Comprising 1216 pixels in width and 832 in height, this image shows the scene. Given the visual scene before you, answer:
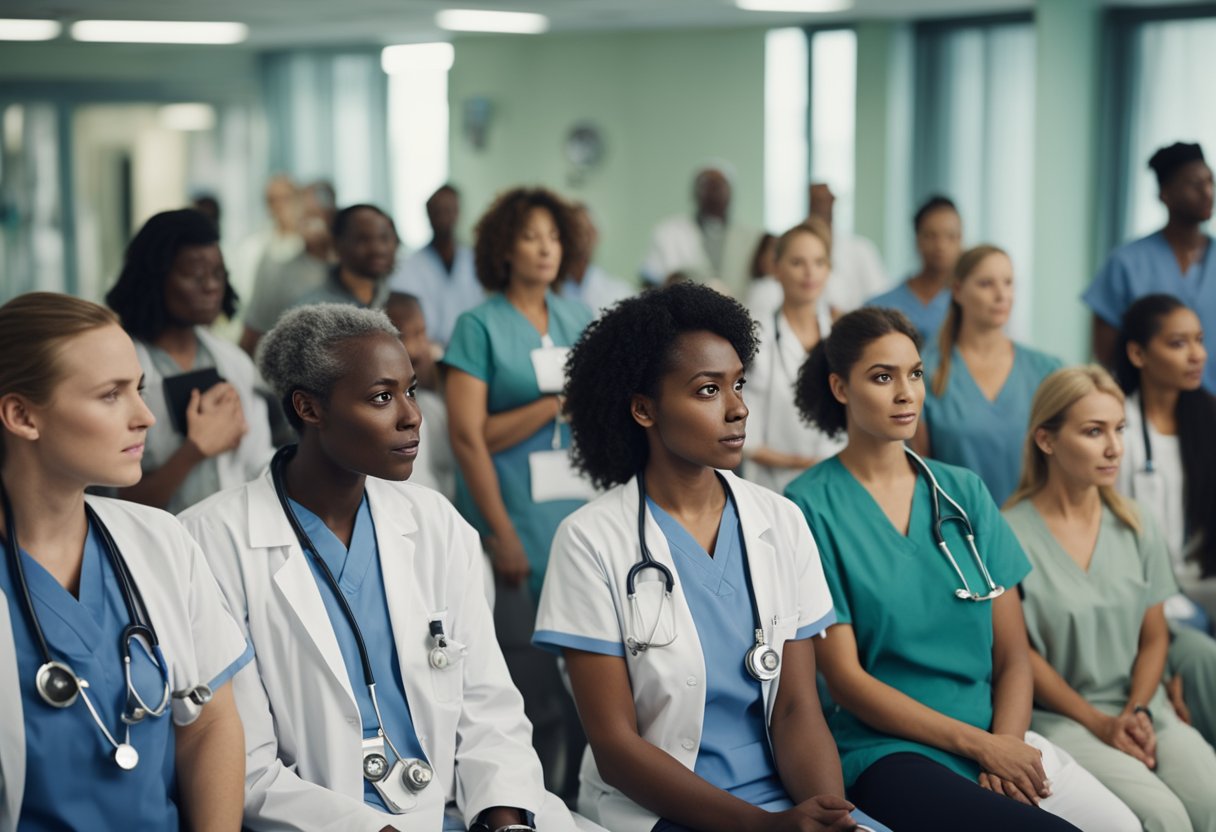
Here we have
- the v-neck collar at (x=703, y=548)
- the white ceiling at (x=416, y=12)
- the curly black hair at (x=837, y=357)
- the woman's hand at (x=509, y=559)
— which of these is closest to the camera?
the v-neck collar at (x=703, y=548)

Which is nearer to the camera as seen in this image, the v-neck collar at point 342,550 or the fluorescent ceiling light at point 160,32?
the v-neck collar at point 342,550

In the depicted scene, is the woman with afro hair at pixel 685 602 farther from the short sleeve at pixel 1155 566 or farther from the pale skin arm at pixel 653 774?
the short sleeve at pixel 1155 566

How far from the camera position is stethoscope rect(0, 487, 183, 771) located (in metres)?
1.60

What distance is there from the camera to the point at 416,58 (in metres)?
9.59

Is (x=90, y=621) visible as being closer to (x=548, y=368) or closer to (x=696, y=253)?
(x=548, y=368)

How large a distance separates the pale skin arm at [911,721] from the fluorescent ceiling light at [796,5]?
5754 millimetres

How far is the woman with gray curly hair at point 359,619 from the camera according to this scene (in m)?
1.87

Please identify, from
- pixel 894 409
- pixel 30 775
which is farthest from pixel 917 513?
pixel 30 775

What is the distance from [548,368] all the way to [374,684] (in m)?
1.53

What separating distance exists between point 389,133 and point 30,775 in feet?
28.0

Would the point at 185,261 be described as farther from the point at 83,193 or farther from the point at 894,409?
the point at 83,193

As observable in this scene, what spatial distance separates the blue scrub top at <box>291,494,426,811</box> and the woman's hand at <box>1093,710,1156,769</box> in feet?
4.40

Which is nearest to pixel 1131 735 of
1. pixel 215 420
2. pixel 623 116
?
pixel 215 420

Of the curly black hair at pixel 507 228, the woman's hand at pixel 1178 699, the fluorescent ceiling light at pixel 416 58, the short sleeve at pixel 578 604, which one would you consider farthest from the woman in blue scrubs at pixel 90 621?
the fluorescent ceiling light at pixel 416 58
